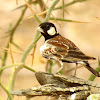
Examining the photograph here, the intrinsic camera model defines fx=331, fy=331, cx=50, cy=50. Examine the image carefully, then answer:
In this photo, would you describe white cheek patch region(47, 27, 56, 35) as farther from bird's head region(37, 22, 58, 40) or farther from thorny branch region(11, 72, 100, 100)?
thorny branch region(11, 72, 100, 100)

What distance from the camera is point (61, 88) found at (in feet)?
5.55

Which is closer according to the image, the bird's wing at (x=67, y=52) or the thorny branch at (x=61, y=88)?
the thorny branch at (x=61, y=88)

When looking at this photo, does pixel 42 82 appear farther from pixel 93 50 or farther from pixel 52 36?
pixel 93 50

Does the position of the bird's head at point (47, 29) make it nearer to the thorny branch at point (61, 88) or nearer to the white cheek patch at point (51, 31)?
the white cheek patch at point (51, 31)

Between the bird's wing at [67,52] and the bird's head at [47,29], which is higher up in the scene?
the bird's head at [47,29]

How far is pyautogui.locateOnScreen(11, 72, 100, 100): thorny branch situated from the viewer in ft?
5.41

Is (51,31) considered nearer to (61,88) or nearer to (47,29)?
(47,29)

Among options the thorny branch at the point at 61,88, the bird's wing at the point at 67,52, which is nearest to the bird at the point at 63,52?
the bird's wing at the point at 67,52

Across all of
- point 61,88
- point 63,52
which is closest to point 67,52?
point 63,52

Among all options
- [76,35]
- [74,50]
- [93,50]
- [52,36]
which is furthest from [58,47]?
[76,35]

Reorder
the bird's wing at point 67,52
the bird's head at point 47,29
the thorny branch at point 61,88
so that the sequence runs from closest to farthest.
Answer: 1. the thorny branch at point 61,88
2. the bird's wing at point 67,52
3. the bird's head at point 47,29

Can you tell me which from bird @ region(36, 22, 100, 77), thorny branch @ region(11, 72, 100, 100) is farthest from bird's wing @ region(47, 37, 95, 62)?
thorny branch @ region(11, 72, 100, 100)

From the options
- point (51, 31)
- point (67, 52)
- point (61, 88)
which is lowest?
point (61, 88)

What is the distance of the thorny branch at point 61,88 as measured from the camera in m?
1.65
